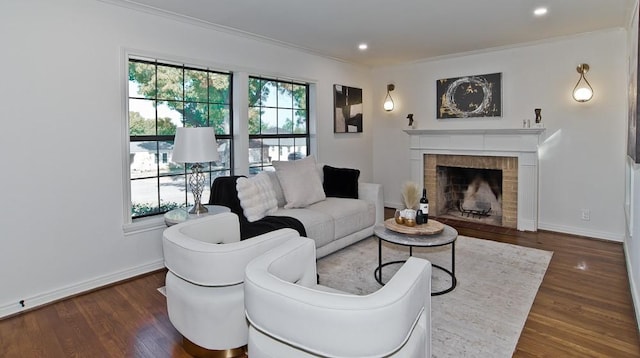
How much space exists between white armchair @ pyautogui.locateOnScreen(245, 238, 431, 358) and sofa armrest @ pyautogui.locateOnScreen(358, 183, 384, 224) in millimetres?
2774

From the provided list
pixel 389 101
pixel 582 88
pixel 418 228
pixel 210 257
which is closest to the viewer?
pixel 210 257

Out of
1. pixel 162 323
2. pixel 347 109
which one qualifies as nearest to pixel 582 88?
pixel 347 109

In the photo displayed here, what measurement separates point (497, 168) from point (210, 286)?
14.5 ft

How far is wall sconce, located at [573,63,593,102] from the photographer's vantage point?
4.26m

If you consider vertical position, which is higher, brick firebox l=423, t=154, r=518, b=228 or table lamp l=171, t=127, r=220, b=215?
table lamp l=171, t=127, r=220, b=215

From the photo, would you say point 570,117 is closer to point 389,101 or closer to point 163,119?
point 389,101

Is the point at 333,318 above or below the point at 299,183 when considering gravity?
below

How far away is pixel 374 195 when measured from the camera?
4.30 meters

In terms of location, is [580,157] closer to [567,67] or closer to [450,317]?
[567,67]

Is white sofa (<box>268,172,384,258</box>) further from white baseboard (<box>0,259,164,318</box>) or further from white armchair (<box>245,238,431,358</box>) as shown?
white armchair (<box>245,238,431,358</box>)

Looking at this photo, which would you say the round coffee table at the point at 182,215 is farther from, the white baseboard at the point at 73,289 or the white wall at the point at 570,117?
the white wall at the point at 570,117

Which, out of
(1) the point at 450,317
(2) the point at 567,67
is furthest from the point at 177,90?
(2) the point at 567,67

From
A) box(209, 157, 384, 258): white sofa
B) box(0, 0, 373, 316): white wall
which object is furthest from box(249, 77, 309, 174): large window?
box(0, 0, 373, 316): white wall

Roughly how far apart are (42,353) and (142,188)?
65.1 inches
